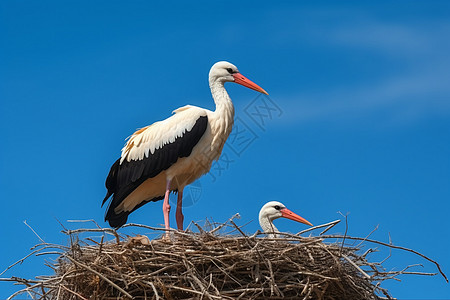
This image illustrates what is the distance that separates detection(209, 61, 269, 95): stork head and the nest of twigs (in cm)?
276

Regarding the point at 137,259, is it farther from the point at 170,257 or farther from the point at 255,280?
the point at 255,280

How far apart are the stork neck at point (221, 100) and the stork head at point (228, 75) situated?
0.07m

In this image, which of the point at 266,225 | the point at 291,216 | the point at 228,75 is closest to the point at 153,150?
the point at 228,75

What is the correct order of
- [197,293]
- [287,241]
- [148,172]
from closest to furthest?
[197,293]
[287,241]
[148,172]

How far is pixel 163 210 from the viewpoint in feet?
30.1

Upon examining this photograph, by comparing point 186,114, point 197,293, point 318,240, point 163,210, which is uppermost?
point 186,114

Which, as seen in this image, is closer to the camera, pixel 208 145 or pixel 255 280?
pixel 255 280

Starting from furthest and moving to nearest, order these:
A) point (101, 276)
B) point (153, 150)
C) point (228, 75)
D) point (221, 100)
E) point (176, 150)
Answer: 1. point (228, 75)
2. point (221, 100)
3. point (153, 150)
4. point (176, 150)
5. point (101, 276)

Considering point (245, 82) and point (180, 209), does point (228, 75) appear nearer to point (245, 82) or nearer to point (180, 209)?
point (245, 82)

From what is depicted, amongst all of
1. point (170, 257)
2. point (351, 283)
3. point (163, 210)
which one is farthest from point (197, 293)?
point (163, 210)

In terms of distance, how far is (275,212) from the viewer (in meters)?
9.27

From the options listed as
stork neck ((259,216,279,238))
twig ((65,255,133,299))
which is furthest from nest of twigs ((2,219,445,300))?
stork neck ((259,216,279,238))

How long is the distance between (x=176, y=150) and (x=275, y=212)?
1.40 m

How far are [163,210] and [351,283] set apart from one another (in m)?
2.85
